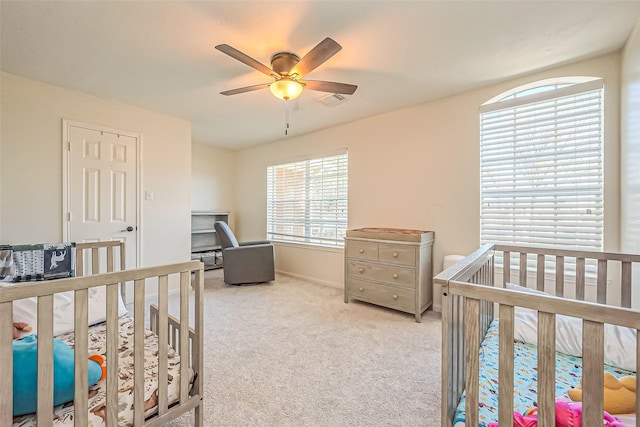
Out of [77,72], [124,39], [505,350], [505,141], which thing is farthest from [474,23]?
[77,72]

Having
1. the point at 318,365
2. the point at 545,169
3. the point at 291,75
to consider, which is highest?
the point at 291,75

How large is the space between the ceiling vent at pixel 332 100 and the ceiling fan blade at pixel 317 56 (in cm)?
82

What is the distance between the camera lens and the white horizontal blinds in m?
2.26

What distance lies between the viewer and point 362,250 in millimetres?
3178

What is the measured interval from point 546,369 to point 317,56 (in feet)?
6.27

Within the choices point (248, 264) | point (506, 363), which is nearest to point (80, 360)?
Answer: point (506, 363)

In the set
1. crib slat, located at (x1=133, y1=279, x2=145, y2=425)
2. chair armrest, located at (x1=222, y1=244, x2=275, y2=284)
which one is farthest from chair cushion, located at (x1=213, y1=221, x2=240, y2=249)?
crib slat, located at (x1=133, y1=279, x2=145, y2=425)

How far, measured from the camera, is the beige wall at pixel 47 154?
8.14 feet

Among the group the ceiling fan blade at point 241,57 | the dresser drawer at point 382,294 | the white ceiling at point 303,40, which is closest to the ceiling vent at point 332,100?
the white ceiling at point 303,40

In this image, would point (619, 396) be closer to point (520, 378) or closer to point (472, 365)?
point (520, 378)

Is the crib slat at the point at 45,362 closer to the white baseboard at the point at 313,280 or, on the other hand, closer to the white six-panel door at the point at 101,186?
the white six-panel door at the point at 101,186

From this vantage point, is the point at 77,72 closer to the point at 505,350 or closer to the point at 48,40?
the point at 48,40

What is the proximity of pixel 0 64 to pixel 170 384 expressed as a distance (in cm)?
313

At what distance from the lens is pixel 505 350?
87cm
